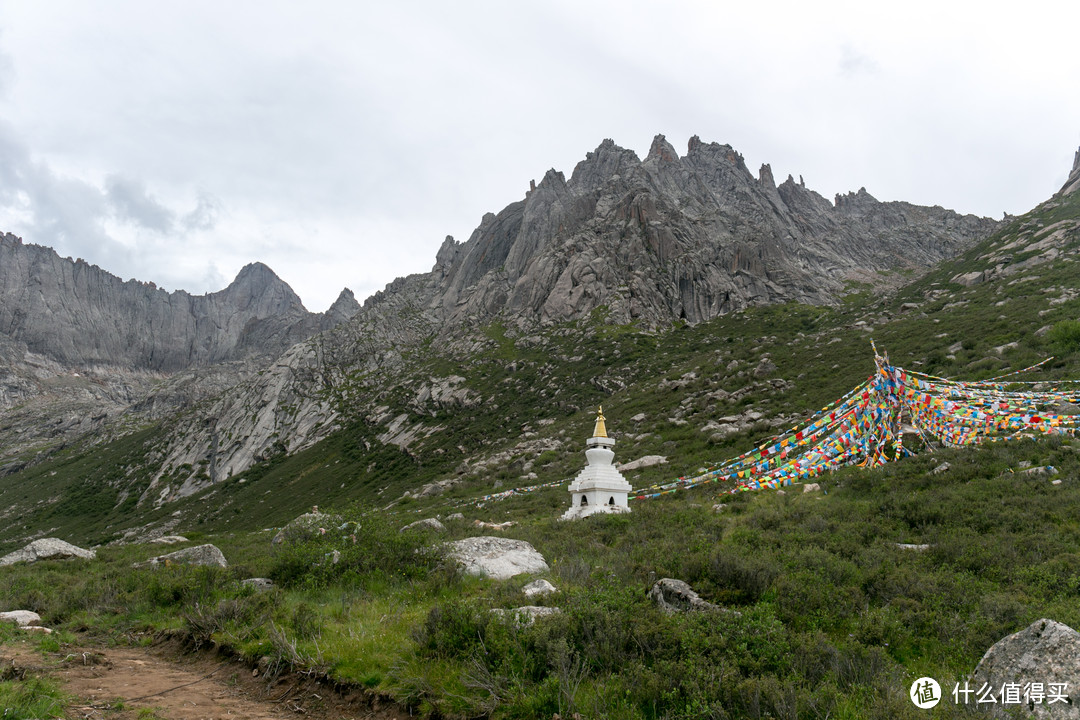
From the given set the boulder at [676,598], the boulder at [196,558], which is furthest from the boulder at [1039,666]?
the boulder at [196,558]

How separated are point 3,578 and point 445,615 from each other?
17.1 meters

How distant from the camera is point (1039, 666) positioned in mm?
5496

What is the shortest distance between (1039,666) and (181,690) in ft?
34.4

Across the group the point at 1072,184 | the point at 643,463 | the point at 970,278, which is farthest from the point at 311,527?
the point at 1072,184

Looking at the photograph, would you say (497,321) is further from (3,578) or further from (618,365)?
(3,578)

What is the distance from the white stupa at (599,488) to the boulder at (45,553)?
19.2 metres

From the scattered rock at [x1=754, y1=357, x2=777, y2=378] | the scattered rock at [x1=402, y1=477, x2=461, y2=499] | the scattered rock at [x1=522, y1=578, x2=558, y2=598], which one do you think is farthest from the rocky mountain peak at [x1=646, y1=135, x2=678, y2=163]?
the scattered rock at [x1=522, y1=578, x2=558, y2=598]

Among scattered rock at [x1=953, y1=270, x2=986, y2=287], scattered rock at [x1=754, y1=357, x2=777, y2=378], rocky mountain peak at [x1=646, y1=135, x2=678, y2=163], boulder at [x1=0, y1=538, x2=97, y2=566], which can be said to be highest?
rocky mountain peak at [x1=646, y1=135, x2=678, y2=163]

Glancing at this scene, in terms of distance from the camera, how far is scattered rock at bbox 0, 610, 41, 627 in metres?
11.8

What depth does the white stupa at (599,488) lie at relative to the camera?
21.0m

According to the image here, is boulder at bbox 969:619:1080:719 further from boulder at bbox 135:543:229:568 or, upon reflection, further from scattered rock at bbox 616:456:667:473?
scattered rock at bbox 616:456:667:473

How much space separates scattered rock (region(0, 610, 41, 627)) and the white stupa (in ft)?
48.2

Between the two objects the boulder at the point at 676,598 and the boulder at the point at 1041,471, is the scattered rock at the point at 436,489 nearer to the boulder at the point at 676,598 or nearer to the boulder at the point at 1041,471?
the boulder at the point at 676,598

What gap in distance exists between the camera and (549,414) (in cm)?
6069
